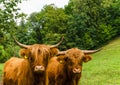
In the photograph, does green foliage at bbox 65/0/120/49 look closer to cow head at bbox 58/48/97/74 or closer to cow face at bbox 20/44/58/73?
cow head at bbox 58/48/97/74

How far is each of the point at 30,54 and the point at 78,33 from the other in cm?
5793

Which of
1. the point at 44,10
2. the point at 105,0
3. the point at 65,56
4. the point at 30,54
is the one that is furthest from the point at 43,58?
the point at 44,10

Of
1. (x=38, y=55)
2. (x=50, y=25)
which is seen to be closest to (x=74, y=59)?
(x=38, y=55)

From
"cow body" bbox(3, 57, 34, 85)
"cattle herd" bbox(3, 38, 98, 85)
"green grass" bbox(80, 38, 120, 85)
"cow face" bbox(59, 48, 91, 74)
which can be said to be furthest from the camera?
"green grass" bbox(80, 38, 120, 85)

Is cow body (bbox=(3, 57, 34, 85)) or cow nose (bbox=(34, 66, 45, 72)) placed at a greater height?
cow nose (bbox=(34, 66, 45, 72))

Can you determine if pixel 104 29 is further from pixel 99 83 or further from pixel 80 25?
pixel 99 83

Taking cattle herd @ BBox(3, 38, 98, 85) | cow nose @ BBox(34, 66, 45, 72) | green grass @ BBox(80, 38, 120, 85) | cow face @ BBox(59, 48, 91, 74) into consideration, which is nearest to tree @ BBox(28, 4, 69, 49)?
green grass @ BBox(80, 38, 120, 85)

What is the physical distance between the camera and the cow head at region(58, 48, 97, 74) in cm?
1059

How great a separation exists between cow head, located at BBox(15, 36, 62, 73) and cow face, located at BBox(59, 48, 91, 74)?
4.72 ft

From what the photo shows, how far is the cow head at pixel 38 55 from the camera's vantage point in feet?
28.4

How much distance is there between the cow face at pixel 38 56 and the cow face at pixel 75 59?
1.50 m

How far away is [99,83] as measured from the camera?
20.4m

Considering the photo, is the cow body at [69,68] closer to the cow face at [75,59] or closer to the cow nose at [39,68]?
the cow face at [75,59]

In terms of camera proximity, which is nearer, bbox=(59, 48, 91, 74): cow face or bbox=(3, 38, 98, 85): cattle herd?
bbox=(3, 38, 98, 85): cattle herd
